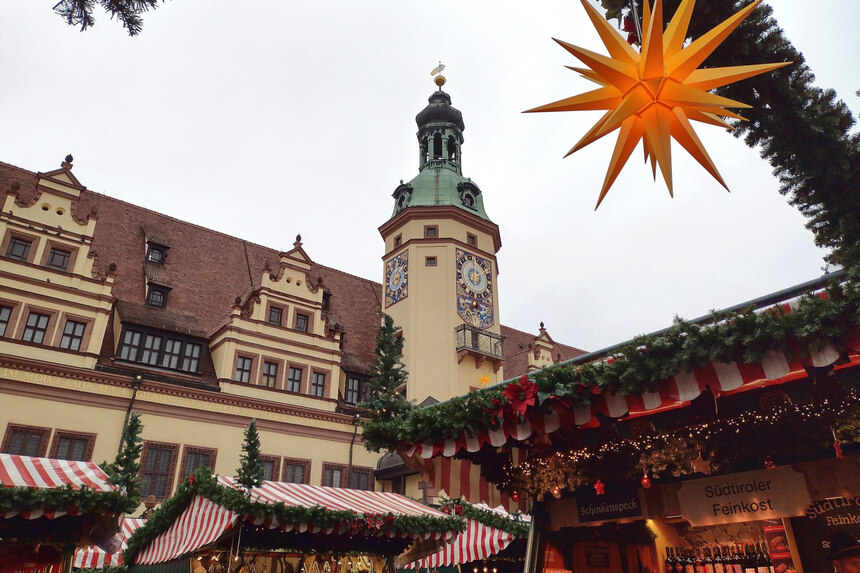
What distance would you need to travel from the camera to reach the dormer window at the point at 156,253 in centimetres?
2418

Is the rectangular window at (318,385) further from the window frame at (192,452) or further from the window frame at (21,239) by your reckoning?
the window frame at (21,239)

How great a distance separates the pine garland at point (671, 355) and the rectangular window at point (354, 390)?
19.8 m

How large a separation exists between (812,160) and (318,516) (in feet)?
28.3

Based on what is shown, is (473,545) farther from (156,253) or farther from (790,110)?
(156,253)

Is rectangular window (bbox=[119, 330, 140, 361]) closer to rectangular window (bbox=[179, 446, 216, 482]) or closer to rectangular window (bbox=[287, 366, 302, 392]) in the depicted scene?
rectangular window (bbox=[179, 446, 216, 482])

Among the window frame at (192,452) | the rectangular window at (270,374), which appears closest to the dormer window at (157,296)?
the rectangular window at (270,374)

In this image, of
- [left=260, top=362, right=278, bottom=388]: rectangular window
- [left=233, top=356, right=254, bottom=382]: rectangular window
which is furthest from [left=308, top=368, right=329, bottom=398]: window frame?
[left=233, top=356, right=254, bottom=382]: rectangular window

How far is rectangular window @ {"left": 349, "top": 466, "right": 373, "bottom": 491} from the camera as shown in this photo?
76.3ft

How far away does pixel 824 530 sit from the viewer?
666 cm

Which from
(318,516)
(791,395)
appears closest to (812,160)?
(791,395)

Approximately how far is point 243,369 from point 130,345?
403 cm

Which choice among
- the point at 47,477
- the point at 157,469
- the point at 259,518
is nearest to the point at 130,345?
the point at 157,469

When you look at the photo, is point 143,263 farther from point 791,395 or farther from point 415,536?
point 791,395

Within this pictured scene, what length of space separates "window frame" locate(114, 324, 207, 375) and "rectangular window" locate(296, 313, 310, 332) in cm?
401
